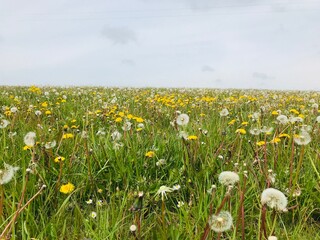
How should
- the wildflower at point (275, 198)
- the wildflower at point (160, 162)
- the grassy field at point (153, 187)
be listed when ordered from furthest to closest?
the wildflower at point (160, 162), the grassy field at point (153, 187), the wildflower at point (275, 198)

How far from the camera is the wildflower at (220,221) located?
1.68m

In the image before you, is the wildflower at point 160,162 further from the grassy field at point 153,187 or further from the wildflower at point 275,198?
the wildflower at point 275,198

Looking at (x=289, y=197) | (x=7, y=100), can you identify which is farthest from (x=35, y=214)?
(x=7, y=100)

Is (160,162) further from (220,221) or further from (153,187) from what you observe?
(220,221)

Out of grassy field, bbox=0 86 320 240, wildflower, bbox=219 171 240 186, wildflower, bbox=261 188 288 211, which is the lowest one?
grassy field, bbox=0 86 320 240

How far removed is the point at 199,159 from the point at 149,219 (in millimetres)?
1030

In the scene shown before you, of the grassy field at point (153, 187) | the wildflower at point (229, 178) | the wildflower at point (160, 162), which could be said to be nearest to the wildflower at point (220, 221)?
the grassy field at point (153, 187)

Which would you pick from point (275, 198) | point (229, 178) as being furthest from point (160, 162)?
point (275, 198)

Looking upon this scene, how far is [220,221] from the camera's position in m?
1.69

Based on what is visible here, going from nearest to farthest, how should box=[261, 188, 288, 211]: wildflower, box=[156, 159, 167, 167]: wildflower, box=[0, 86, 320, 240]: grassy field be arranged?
box=[261, 188, 288, 211]: wildflower < box=[0, 86, 320, 240]: grassy field < box=[156, 159, 167, 167]: wildflower

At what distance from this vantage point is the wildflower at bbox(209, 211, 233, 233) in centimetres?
168

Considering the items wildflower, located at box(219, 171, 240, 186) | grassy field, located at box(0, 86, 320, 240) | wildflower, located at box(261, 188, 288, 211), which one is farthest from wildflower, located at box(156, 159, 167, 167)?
wildflower, located at box(261, 188, 288, 211)

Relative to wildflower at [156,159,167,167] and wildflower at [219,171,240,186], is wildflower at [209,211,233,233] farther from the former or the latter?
wildflower at [156,159,167,167]

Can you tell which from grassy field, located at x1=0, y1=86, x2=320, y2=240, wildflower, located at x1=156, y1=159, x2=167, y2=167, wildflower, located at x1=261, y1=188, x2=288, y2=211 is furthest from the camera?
wildflower, located at x1=156, y1=159, x2=167, y2=167
